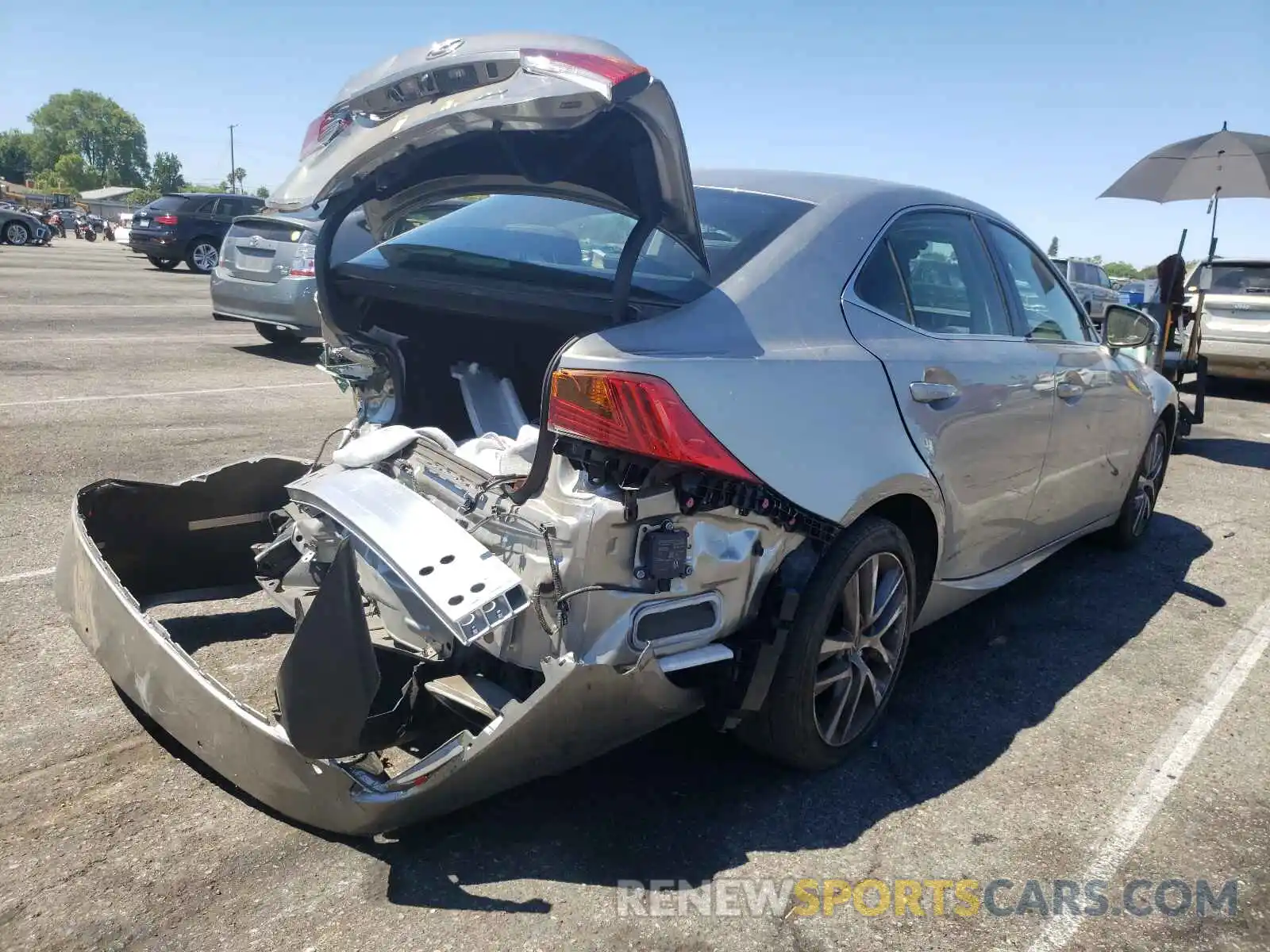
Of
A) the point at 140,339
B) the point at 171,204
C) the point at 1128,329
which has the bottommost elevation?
the point at 140,339

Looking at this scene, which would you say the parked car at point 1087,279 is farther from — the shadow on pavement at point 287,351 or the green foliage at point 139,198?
the green foliage at point 139,198

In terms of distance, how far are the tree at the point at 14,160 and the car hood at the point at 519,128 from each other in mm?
147716

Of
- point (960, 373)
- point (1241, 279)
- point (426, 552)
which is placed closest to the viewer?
point (426, 552)

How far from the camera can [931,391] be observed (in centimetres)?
322

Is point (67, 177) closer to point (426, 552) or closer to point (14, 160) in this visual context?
point (14, 160)

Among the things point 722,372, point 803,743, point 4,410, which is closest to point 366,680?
point 722,372

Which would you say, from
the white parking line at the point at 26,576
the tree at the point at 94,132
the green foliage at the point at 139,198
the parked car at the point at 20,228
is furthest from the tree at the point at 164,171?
the white parking line at the point at 26,576

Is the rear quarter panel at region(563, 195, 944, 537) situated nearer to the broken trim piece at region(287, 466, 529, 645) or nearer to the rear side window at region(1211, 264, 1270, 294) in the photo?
the broken trim piece at region(287, 466, 529, 645)

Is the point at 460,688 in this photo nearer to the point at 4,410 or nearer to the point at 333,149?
the point at 333,149

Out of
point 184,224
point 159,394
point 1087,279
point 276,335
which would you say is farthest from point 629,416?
point 184,224

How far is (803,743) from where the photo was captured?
9.80 feet

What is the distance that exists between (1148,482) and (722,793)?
381 cm

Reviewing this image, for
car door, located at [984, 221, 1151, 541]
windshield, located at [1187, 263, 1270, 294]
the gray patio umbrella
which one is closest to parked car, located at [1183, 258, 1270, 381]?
windshield, located at [1187, 263, 1270, 294]

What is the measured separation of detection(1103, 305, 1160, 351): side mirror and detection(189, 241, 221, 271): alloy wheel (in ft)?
72.5
